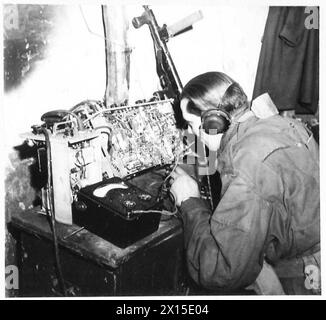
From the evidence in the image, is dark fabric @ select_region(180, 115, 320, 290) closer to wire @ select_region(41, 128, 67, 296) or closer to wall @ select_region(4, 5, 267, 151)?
wire @ select_region(41, 128, 67, 296)

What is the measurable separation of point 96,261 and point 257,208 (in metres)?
0.63

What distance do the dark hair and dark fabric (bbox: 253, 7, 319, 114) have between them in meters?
1.13

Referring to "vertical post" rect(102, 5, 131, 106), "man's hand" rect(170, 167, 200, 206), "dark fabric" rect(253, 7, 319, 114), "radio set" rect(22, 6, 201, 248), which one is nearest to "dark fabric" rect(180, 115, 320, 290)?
"man's hand" rect(170, 167, 200, 206)

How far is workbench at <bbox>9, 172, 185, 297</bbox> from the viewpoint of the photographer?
1367mm

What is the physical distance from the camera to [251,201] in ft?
4.00

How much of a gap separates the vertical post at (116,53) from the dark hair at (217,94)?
87cm

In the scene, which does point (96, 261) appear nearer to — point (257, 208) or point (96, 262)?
point (96, 262)

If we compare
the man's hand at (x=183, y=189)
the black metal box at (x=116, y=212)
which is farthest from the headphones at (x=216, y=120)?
the black metal box at (x=116, y=212)

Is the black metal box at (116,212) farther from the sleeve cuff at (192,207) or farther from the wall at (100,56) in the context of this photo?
the wall at (100,56)

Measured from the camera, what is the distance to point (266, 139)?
4.19 ft

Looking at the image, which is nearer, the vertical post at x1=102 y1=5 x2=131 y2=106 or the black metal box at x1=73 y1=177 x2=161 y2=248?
the black metal box at x1=73 y1=177 x2=161 y2=248

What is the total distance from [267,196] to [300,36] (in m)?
1.60

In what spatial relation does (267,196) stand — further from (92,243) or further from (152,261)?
(92,243)
